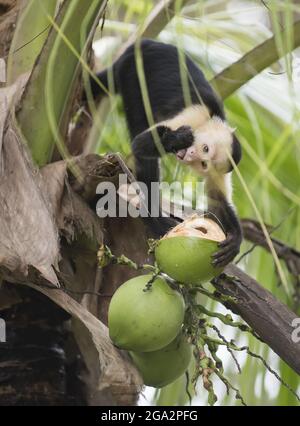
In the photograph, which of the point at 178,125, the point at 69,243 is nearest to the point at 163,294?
the point at 69,243

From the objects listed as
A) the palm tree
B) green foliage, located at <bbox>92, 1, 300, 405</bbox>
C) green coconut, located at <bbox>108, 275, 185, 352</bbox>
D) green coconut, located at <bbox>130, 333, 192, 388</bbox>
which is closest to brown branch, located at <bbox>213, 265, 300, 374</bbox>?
the palm tree

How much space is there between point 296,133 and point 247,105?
3.38 feet

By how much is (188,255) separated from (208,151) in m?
1.39

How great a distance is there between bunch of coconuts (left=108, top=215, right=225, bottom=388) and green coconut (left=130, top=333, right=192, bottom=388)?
0.17 feet

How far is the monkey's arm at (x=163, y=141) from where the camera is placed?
2.61 meters

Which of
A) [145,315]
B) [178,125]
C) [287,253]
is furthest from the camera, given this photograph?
[178,125]

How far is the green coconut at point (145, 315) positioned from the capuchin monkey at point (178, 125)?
92 centimetres

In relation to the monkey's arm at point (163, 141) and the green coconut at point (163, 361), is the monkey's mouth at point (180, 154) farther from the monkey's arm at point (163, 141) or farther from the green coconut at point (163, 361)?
the green coconut at point (163, 361)

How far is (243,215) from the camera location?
2.84 metres

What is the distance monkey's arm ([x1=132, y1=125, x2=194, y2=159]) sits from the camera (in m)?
2.61

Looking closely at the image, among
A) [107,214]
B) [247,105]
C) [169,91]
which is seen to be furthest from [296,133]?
[169,91]

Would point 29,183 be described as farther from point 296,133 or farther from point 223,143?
point 223,143

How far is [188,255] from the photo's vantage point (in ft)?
4.44

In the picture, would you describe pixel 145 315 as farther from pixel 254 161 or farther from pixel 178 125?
pixel 178 125
